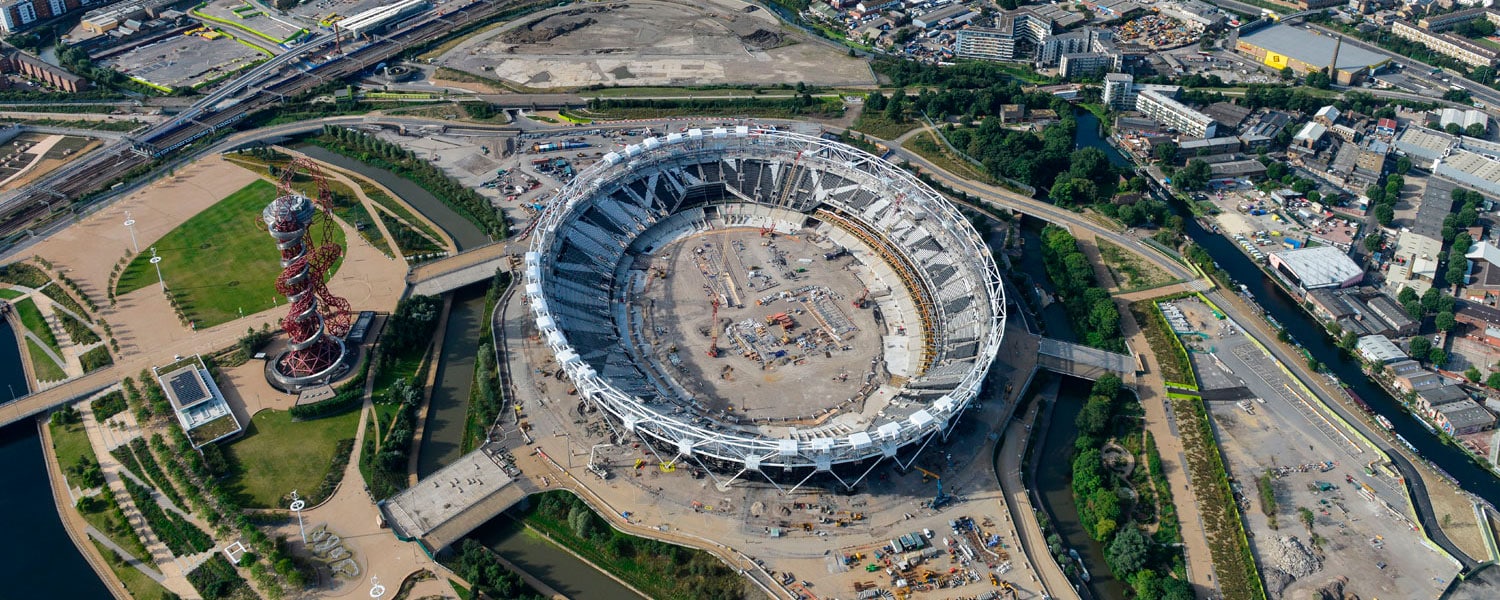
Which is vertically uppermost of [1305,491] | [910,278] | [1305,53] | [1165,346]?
[1305,53]

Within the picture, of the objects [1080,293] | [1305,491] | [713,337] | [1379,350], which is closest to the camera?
[1305,491]

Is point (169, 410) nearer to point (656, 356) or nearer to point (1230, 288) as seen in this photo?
point (656, 356)

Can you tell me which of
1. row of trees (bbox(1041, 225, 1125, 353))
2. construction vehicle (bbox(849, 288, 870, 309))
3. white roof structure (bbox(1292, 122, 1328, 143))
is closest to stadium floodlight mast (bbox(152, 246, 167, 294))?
construction vehicle (bbox(849, 288, 870, 309))

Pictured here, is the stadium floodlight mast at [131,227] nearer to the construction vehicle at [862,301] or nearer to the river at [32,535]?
the river at [32,535]

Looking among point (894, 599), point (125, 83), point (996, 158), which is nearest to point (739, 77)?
point (996, 158)

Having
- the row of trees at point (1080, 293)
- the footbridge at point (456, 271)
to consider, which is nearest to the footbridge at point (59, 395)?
the footbridge at point (456, 271)

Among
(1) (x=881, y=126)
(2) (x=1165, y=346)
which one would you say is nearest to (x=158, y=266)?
(1) (x=881, y=126)

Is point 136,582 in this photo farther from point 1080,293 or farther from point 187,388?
point 1080,293

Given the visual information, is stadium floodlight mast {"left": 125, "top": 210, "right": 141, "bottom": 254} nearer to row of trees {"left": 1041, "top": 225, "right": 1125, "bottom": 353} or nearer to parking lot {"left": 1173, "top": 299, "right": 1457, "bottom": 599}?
row of trees {"left": 1041, "top": 225, "right": 1125, "bottom": 353}
